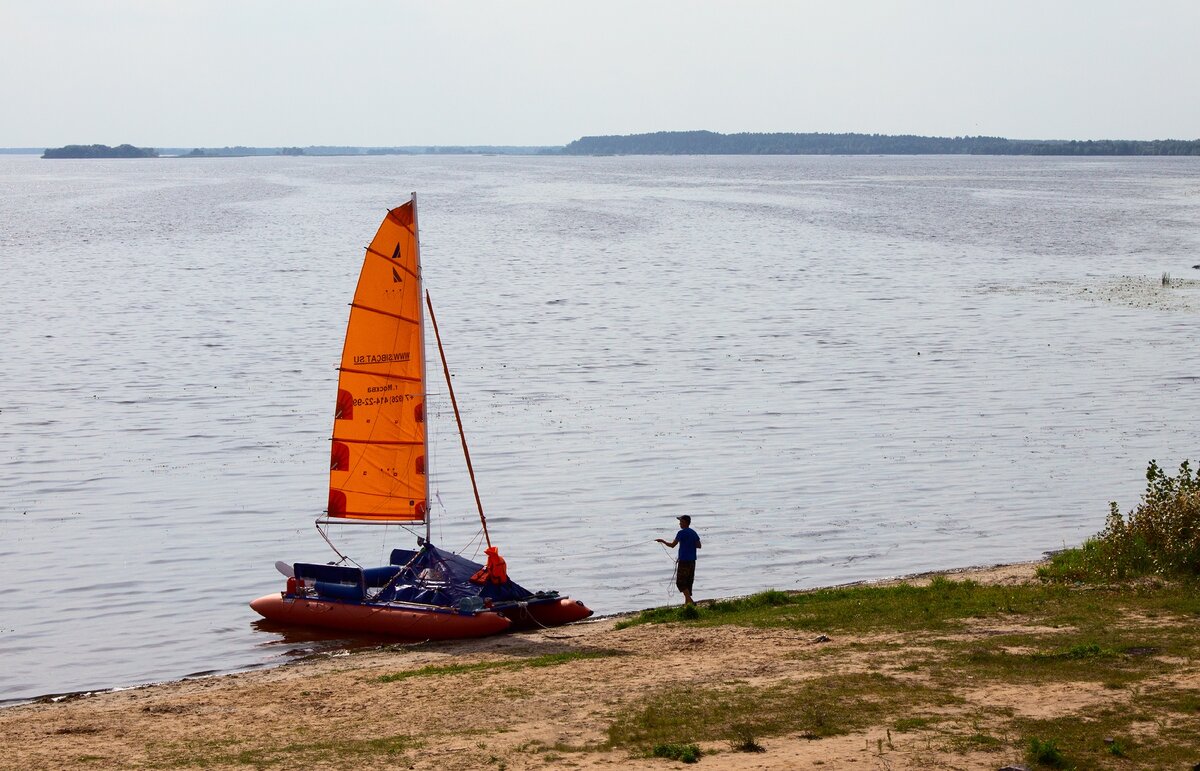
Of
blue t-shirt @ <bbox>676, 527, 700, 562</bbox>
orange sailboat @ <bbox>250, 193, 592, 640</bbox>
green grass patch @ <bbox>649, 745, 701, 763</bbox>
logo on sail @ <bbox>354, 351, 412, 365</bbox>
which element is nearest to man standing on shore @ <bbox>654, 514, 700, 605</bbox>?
blue t-shirt @ <bbox>676, 527, 700, 562</bbox>

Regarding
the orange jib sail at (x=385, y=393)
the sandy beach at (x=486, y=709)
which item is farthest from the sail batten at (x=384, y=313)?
the sandy beach at (x=486, y=709)

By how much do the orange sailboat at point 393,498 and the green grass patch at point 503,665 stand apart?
250 cm

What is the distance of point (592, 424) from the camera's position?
116 ft

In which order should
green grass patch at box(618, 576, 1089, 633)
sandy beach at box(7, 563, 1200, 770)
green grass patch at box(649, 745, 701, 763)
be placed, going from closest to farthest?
green grass patch at box(649, 745, 701, 763)
sandy beach at box(7, 563, 1200, 770)
green grass patch at box(618, 576, 1089, 633)

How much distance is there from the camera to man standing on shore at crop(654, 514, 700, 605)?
67.9ft

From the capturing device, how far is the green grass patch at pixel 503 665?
17.7 meters

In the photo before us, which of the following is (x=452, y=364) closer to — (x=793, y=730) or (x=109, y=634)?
(x=109, y=634)

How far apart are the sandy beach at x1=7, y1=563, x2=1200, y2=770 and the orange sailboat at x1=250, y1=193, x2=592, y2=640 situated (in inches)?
27.0

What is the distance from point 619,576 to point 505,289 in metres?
45.3

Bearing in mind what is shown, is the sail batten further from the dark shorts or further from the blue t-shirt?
the dark shorts

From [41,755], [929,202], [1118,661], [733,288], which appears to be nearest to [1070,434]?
[1118,661]

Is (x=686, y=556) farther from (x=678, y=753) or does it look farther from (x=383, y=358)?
(x=678, y=753)

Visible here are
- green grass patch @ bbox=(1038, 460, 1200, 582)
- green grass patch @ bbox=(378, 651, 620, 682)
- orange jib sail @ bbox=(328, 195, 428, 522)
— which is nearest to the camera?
green grass patch @ bbox=(378, 651, 620, 682)

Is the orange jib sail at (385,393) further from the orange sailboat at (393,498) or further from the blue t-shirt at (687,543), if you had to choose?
the blue t-shirt at (687,543)
